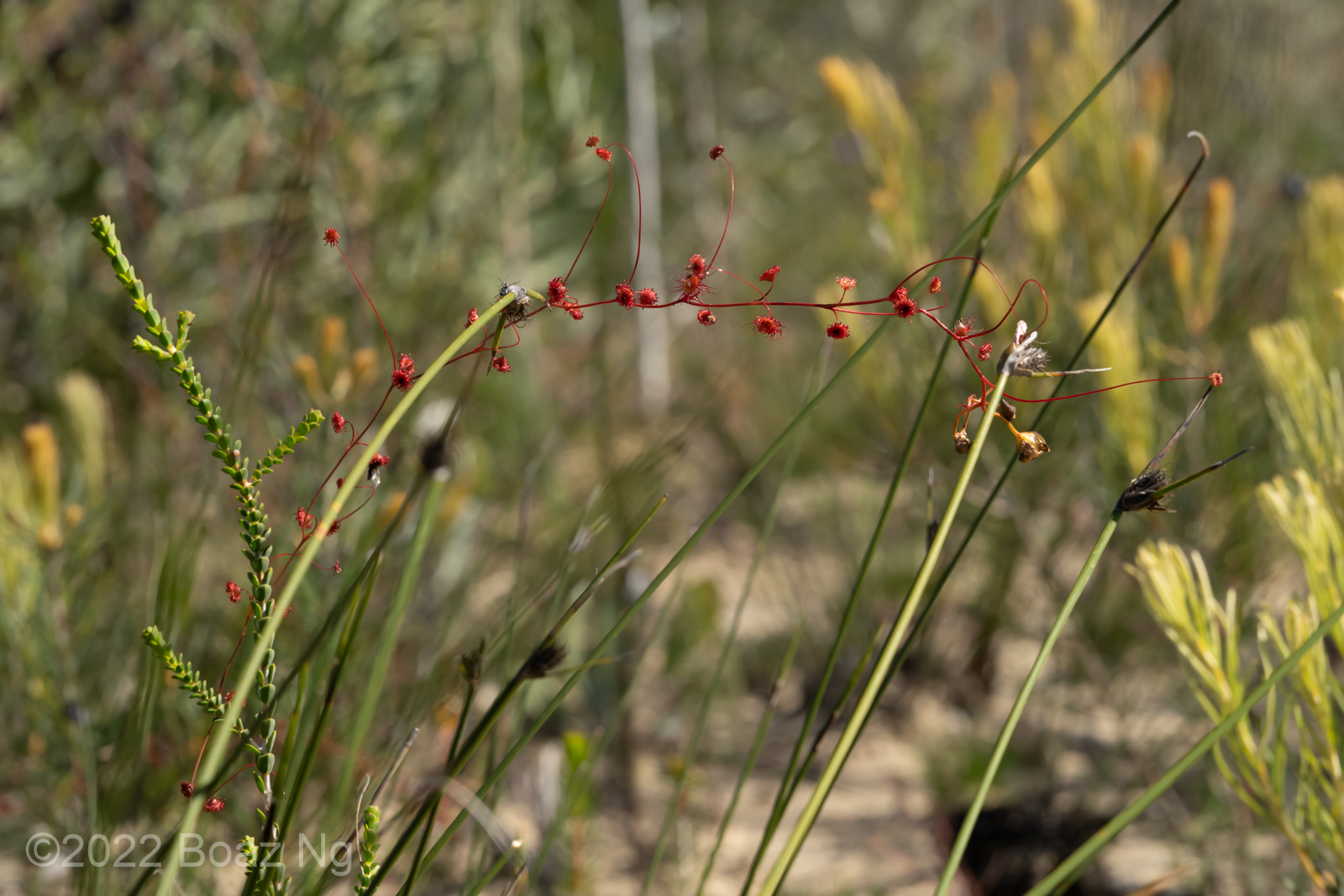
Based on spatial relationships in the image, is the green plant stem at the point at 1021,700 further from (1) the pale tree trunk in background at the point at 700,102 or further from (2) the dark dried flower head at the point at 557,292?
(1) the pale tree trunk in background at the point at 700,102

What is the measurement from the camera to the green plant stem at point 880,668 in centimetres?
34

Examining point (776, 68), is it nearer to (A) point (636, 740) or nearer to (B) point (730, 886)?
(A) point (636, 740)

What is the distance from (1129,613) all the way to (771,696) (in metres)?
0.84

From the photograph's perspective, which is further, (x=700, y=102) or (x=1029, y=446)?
(x=700, y=102)

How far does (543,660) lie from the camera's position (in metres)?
0.35

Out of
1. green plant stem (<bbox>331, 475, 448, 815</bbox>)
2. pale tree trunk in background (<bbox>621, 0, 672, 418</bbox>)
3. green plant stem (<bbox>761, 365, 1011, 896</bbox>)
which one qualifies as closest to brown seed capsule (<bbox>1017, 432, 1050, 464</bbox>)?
green plant stem (<bbox>761, 365, 1011, 896</bbox>)

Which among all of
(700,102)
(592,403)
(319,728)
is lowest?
(319,728)

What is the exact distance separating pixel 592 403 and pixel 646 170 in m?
1.11

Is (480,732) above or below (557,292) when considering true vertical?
below

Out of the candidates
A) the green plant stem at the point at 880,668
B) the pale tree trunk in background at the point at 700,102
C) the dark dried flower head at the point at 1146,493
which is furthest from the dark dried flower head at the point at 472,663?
the pale tree trunk in background at the point at 700,102

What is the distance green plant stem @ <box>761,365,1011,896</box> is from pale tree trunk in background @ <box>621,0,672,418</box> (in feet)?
5.45

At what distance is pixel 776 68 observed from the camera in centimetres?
339

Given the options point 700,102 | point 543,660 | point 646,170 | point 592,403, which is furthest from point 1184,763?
point 700,102

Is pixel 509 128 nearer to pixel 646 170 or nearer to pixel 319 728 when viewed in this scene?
pixel 646 170
